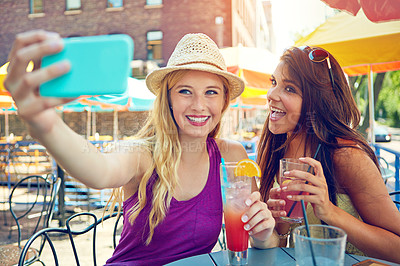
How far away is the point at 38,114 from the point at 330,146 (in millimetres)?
1260

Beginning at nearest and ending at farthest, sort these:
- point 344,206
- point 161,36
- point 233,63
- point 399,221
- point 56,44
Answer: point 56,44, point 399,221, point 344,206, point 233,63, point 161,36

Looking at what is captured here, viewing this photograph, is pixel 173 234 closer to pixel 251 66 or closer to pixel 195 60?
pixel 195 60

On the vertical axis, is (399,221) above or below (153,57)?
below

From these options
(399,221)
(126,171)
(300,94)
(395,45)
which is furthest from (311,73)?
(395,45)

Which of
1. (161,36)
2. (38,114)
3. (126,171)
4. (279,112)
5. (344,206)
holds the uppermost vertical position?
(161,36)

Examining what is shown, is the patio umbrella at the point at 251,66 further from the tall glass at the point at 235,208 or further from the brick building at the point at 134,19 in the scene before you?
the tall glass at the point at 235,208

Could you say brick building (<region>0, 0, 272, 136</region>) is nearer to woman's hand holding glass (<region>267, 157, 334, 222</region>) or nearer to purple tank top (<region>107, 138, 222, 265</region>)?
purple tank top (<region>107, 138, 222, 265</region>)

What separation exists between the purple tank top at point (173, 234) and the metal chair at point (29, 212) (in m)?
1.02

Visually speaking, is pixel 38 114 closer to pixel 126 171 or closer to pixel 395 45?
pixel 126 171

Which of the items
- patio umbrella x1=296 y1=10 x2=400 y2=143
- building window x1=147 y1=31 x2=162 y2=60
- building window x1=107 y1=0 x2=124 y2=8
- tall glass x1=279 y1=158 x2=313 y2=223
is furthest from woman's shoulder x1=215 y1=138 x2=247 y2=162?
building window x1=147 y1=31 x2=162 y2=60

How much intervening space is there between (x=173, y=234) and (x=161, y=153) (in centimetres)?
37

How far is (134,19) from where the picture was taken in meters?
6.61

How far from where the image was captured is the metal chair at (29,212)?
6.93ft

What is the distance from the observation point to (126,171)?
1.23 metres
